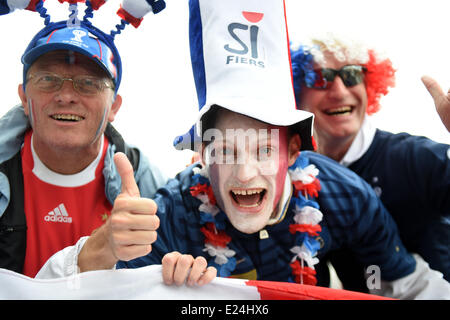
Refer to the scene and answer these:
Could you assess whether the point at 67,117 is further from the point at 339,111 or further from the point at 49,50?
the point at 339,111

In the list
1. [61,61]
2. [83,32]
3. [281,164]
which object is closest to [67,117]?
[61,61]

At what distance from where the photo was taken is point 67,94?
153 centimetres

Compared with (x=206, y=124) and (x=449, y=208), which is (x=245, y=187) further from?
(x=449, y=208)

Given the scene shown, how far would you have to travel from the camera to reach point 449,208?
1.72 m

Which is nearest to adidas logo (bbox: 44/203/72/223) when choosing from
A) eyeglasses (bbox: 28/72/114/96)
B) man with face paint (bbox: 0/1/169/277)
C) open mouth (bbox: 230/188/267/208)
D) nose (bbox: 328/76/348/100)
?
man with face paint (bbox: 0/1/169/277)

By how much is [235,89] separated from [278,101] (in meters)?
0.16

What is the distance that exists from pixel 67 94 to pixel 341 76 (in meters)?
1.23

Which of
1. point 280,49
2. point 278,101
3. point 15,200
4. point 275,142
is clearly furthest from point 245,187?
point 15,200

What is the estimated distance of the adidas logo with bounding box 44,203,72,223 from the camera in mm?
1639

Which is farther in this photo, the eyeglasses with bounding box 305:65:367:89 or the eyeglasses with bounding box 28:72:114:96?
the eyeglasses with bounding box 305:65:367:89

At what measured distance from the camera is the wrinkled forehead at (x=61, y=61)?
1.57 m

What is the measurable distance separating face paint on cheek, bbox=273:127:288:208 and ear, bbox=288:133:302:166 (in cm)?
6

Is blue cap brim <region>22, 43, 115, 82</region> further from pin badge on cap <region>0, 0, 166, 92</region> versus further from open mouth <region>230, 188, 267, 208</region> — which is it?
open mouth <region>230, 188, 267, 208</region>

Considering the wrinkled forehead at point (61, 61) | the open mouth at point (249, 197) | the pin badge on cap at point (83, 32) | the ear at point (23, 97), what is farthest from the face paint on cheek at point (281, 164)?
the ear at point (23, 97)
